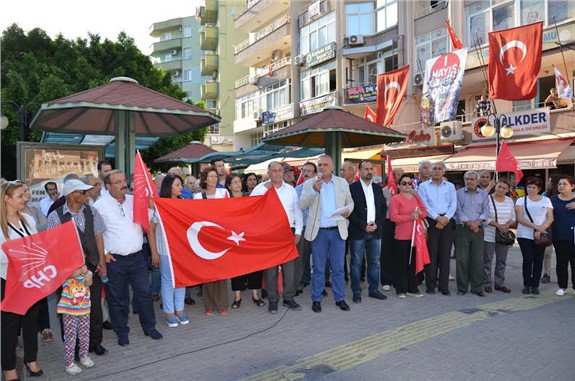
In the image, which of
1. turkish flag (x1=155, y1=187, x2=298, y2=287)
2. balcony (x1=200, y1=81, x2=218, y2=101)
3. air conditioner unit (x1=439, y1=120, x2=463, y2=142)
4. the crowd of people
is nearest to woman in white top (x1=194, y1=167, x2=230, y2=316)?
the crowd of people

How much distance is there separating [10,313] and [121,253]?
46.8 inches

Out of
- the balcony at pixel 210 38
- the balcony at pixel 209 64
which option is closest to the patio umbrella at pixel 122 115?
the balcony at pixel 209 64

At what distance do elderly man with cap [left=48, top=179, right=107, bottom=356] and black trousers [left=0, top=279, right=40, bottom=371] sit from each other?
611mm

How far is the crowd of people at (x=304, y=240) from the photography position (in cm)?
441

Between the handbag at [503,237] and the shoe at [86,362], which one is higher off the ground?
the handbag at [503,237]

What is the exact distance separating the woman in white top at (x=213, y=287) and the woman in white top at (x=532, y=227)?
4565 millimetres

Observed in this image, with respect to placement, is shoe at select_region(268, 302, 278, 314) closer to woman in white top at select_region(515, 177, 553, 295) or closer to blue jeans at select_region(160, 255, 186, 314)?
blue jeans at select_region(160, 255, 186, 314)

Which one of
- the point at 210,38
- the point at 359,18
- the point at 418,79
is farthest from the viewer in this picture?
the point at 210,38

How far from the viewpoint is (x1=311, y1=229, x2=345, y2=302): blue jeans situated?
6.31 m

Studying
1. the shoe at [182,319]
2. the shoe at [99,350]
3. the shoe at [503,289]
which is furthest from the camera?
the shoe at [503,289]

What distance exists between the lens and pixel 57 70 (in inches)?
771

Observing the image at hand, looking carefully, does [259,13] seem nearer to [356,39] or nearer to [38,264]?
[356,39]

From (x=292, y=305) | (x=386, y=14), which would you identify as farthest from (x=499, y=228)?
(x=386, y=14)

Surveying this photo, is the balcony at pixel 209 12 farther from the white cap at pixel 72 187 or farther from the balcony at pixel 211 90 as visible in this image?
the white cap at pixel 72 187
